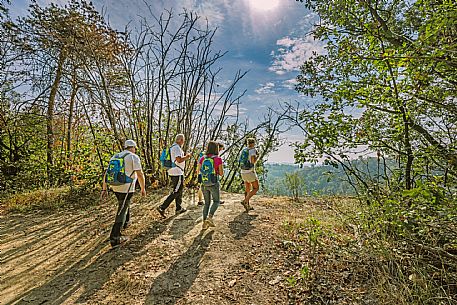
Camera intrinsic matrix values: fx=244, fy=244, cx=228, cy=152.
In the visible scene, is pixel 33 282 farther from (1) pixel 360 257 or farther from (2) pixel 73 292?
(1) pixel 360 257

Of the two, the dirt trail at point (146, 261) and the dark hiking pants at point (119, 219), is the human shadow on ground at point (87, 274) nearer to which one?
the dirt trail at point (146, 261)

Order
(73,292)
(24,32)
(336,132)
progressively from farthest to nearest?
(24,32) → (336,132) → (73,292)

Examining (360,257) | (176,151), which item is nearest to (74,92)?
(176,151)

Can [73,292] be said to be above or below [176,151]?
below

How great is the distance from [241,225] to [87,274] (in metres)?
3.01

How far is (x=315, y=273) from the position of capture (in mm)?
3447

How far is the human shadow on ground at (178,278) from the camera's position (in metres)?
3.24

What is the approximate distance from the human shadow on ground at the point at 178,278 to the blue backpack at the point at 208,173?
1.21m

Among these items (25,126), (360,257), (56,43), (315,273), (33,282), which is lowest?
(33,282)

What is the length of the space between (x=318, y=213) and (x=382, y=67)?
146 inches

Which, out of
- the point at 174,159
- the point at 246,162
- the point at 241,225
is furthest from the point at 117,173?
the point at 246,162

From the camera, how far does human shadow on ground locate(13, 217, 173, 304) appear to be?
3.38 meters

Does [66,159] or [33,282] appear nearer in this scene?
[33,282]

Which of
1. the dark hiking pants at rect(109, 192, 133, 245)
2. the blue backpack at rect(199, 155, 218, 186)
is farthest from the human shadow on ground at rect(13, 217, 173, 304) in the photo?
the blue backpack at rect(199, 155, 218, 186)
